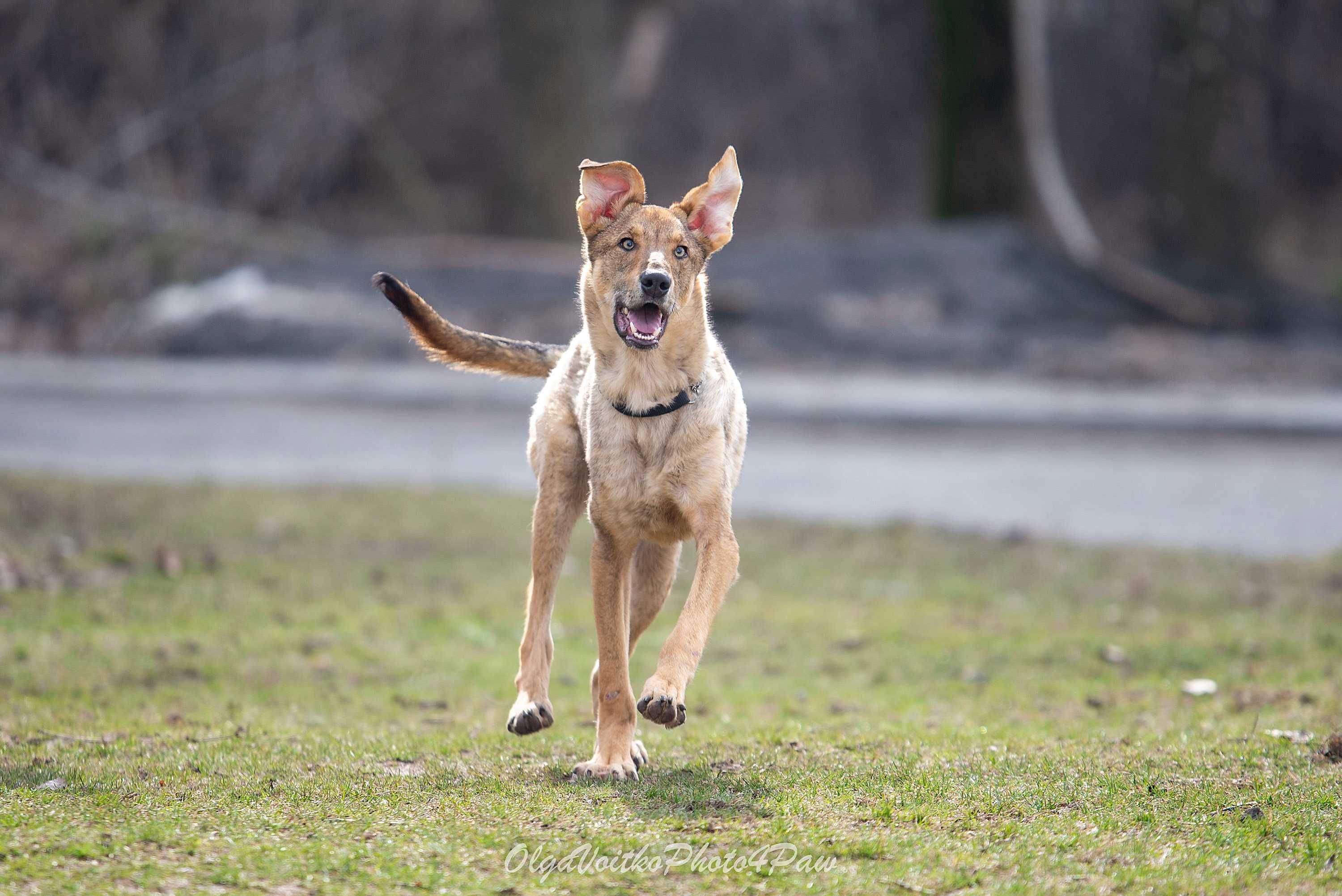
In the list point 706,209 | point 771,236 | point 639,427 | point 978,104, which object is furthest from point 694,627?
point 771,236

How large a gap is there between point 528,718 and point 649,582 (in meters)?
0.76

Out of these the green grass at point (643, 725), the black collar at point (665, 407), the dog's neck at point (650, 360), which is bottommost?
the green grass at point (643, 725)

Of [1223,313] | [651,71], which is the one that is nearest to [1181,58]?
[1223,313]

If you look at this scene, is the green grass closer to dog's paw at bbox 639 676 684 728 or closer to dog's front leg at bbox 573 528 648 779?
dog's front leg at bbox 573 528 648 779

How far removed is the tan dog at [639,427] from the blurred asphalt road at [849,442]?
19.1 feet

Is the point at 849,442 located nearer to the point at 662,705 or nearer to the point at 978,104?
the point at 978,104

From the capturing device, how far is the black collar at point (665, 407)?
426 centimetres

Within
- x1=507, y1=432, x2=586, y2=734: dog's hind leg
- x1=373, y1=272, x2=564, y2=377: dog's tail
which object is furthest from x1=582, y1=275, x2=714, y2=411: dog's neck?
x1=373, y1=272, x2=564, y2=377: dog's tail

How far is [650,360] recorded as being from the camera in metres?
4.27

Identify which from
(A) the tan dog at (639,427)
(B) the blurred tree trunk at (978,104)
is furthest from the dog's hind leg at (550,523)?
(B) the blurred tree trunk at (978,104)

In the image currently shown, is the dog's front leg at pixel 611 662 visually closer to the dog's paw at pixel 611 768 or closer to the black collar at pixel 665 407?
the dog's paw at pixel 611 768

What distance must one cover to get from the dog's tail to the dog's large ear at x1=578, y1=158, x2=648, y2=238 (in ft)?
2.19

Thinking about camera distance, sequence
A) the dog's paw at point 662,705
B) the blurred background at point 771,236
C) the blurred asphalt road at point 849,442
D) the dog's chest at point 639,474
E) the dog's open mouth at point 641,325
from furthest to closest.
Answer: the blurred background at point 771,236 < the blurred asphalt road at point 849,442 < the dog's chest at point 639,474 < the dog's open mouth at point 641,325 < the dog's paw at point 662,705

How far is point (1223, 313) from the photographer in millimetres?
13898
